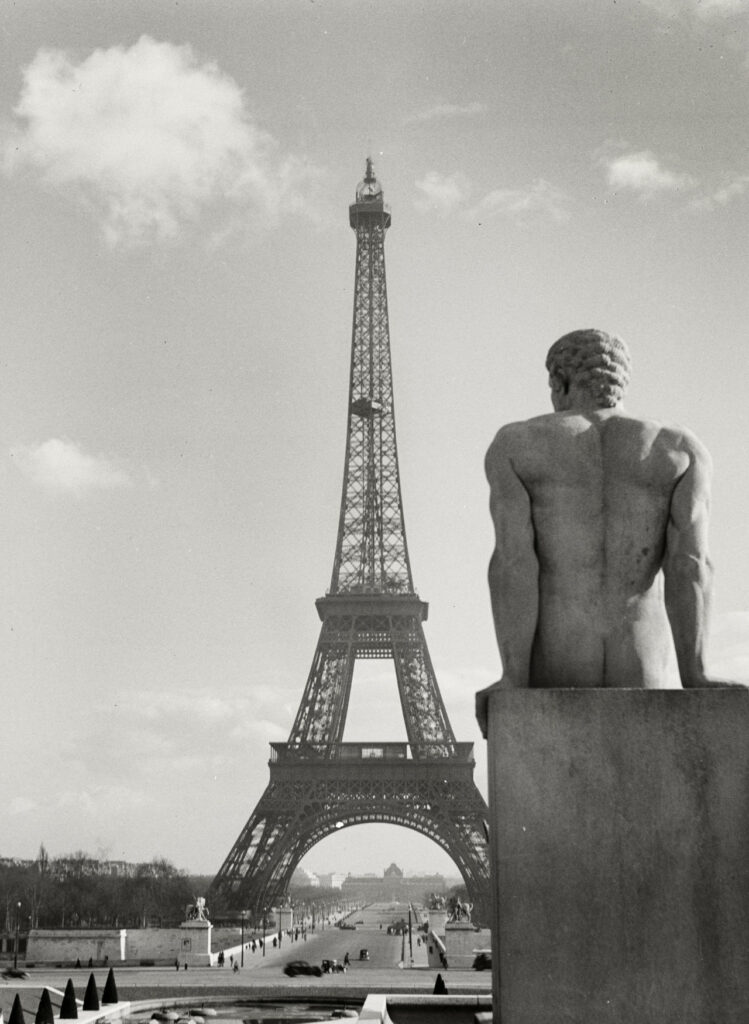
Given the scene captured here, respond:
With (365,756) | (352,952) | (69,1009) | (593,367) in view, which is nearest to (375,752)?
(365,756)

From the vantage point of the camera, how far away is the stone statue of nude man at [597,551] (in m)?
5.10

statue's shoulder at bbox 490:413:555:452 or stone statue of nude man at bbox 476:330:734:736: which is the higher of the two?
statue's shoulder at bbox 490:413:555:452

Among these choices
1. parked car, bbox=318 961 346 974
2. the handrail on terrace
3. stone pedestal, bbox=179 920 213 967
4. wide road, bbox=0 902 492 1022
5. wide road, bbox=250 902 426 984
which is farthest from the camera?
the handrail on terrace

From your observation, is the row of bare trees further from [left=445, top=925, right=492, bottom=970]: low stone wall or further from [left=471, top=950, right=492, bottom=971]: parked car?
[left=471, top=950, right=492, bottom=971]: parked car

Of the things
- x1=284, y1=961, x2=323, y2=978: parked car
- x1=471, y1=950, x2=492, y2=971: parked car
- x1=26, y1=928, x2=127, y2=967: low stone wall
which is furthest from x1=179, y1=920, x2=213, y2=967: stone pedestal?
x1=471, y1=950, x2=492, y2=971: parked car

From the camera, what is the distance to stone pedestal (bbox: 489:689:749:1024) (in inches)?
178

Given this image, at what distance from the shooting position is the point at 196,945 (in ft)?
157

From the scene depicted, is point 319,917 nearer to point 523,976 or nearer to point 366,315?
point 366,315

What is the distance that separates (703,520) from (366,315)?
6258 centimetres

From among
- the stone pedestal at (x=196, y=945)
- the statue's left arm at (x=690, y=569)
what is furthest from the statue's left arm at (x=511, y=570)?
the stone pedestal at (x=196, y=945)

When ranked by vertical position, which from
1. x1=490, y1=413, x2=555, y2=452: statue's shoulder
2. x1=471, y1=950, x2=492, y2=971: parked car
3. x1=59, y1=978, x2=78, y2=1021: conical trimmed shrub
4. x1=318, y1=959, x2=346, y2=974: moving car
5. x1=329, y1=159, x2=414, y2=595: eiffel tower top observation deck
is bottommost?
x1=318, y1=959, x2=346, y2=974: moving car

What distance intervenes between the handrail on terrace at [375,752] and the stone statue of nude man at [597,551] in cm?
5257

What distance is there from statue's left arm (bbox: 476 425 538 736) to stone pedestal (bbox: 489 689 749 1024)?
0.32 metres

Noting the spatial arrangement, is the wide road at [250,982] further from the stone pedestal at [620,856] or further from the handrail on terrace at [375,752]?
the stone pedestal at [620,856]
